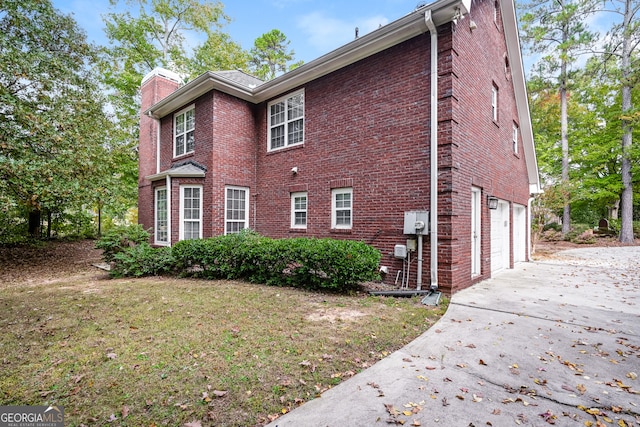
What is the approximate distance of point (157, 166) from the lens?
12398 mm

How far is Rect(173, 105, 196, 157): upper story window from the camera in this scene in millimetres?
10906

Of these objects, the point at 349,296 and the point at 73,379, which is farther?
the point at 349,296

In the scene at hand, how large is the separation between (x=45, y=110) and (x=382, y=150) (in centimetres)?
988

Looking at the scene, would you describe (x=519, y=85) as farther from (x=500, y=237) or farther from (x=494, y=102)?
(x=500, y=237)

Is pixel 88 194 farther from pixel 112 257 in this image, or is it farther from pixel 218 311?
pixel 218 311

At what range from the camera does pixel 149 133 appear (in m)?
13.0

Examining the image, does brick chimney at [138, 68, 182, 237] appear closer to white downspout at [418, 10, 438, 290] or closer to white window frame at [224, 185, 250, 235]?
white window frame at [224, 185, 250, 235]

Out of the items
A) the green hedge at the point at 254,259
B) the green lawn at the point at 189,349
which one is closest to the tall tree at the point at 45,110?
the green hedge at the point at 254,259

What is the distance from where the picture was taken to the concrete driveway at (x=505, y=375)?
2.41 metres

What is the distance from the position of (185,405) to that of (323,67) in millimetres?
8080

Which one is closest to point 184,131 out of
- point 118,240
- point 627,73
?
point 118,240

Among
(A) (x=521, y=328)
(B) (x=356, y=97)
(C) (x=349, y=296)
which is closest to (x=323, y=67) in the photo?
(B) (x=356, y=97)

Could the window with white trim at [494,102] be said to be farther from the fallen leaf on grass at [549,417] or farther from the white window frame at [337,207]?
the fallen leaf on grass at [549,417]

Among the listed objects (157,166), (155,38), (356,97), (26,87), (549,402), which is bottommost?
(549,402)
